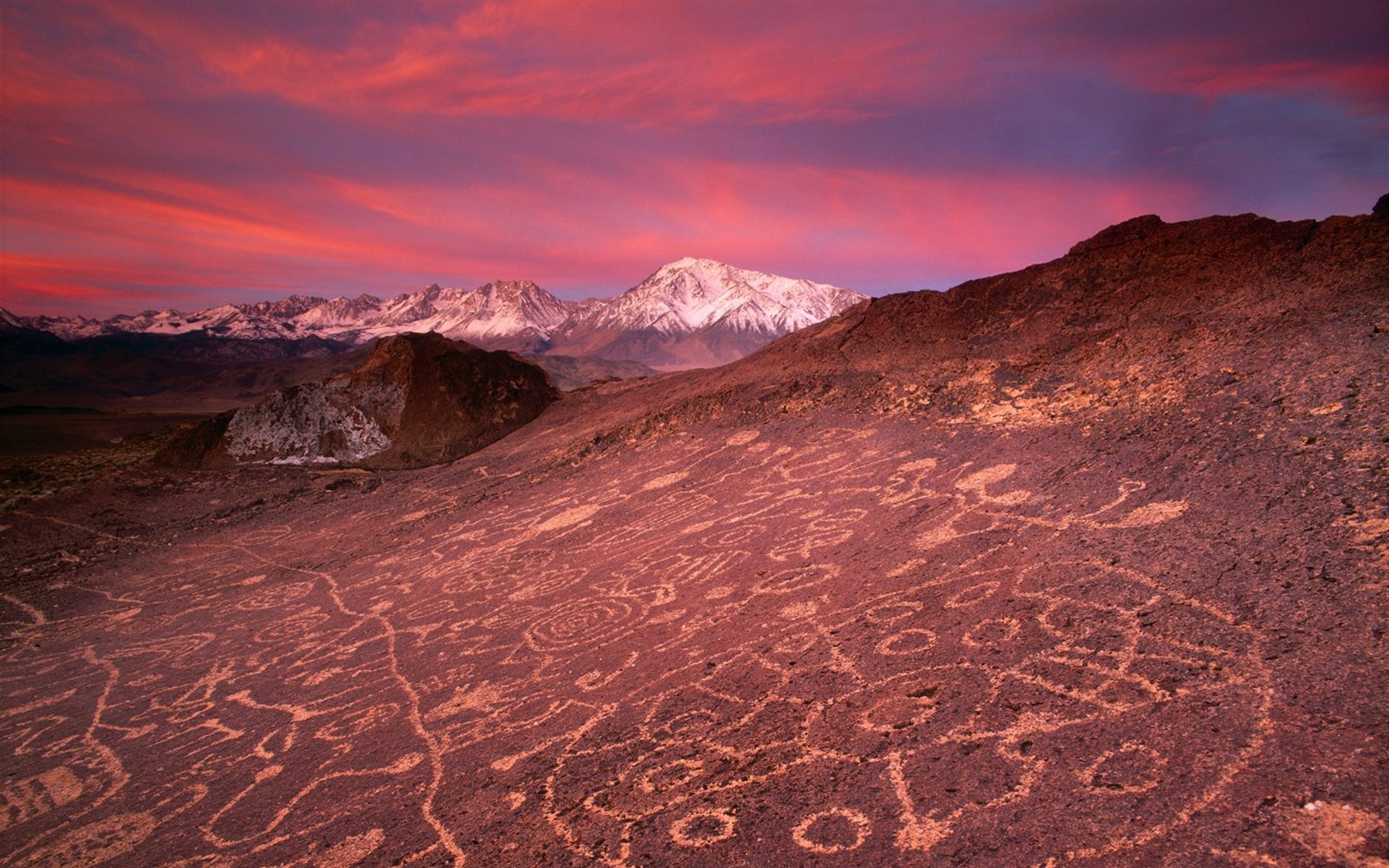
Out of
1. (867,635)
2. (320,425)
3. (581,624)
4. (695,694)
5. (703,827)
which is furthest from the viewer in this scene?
(320,425)

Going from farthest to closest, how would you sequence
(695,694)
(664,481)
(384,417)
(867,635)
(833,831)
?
(384,417), (664,481), (867,635), (695,694), (833,831)

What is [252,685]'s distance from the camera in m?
8.14

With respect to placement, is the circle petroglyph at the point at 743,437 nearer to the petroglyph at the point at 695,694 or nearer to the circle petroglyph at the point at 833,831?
the petroglyph at the point at 695,694

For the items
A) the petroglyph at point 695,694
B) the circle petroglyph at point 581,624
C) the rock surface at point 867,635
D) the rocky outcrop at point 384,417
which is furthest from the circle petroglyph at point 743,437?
the rocky outcrop at point 384,417

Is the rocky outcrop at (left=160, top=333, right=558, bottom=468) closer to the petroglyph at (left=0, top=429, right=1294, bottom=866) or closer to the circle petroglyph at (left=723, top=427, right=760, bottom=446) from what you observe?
the petroglyph at (left=0, top=429, right=1294, bottom=866)

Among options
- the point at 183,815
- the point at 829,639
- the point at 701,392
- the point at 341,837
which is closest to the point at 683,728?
the point at 829,639

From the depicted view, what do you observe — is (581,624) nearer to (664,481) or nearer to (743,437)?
(664,481)

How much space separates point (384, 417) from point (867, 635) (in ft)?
61.7

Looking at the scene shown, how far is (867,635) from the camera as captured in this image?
241 inches

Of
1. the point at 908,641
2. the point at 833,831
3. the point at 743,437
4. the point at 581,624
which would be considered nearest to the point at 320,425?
the point at 743,437

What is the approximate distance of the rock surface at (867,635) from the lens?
4.01 metres

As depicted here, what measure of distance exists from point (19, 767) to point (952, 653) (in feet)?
30.9

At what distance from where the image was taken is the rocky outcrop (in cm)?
2014

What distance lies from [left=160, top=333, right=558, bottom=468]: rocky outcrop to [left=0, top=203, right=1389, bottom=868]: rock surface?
261 inches
